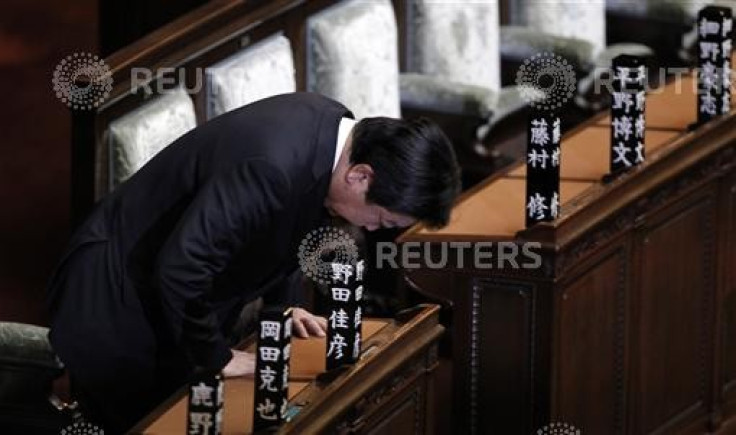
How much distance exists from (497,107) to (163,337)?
191cm

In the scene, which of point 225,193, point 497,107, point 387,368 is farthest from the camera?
point 497,107

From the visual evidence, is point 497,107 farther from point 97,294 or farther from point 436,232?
point 97,294

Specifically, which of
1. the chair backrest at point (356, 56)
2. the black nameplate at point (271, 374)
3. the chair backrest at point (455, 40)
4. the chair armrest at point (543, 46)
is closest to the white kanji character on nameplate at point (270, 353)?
the black nameplate at point (271, 374)

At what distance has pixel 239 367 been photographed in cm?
293

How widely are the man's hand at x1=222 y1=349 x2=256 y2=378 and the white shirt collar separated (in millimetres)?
308

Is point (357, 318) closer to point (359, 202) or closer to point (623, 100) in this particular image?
point (359, 202)

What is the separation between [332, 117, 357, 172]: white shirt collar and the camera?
2896 millimetres

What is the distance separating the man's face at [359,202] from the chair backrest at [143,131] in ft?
2.62

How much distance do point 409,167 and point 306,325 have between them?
42 centimetres

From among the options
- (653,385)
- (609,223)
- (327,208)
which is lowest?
(653,385)

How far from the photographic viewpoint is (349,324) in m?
2.91

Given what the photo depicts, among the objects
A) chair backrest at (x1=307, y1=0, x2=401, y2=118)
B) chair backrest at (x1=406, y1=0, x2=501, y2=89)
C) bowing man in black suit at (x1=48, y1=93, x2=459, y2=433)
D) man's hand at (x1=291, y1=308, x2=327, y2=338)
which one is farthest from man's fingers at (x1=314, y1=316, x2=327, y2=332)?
chair backrest at (x1=406, y1=0, x2=501, y2=89)

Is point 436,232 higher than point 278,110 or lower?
lower

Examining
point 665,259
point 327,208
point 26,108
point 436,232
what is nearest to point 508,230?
point 436,232
